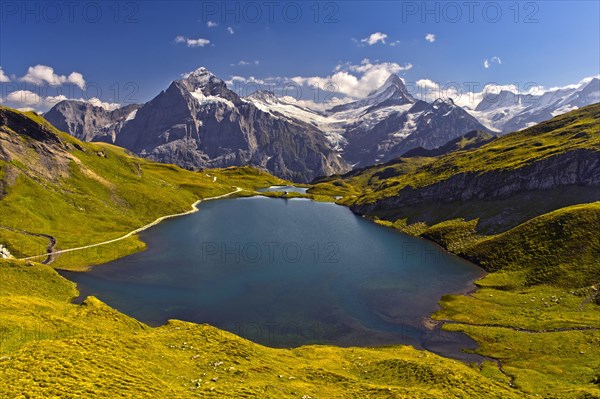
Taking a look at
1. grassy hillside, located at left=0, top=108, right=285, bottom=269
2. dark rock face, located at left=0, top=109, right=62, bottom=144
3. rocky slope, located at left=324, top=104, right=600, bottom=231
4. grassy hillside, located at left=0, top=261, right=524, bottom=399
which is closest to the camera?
grassy hillside, located at left=0, top=261, right=524, bottom=399

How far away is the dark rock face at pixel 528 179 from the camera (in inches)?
5659

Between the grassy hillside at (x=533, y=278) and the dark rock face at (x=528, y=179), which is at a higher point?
the dark rock face at (x=528, y=179)

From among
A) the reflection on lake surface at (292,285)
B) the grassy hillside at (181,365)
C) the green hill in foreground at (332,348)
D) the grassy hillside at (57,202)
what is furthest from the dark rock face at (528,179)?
the grassy hillside at (57,202)

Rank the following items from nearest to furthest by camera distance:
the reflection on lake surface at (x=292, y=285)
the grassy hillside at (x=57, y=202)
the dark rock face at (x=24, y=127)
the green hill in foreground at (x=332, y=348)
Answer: the green hill in foreground at (x=332, y=348), the reflection on lake surface at (x=292, y=285), the grassy hillside at (x=57, y=202), the dark rock face at (x=24, y=127)

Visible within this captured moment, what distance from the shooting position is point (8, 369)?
35.7m

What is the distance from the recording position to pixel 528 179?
158m

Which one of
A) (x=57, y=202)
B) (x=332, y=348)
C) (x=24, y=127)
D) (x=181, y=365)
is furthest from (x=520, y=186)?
(x=24, y=127)

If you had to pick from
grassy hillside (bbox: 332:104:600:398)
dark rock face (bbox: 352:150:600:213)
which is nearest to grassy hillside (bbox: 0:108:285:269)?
grassy hillside (bbox: 332:104:600:398)

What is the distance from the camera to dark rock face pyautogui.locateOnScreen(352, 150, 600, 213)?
143750 millimetres

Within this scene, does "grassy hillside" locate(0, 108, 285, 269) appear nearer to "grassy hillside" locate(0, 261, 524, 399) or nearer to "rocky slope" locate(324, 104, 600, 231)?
"grassy hillside" locate(0, 261, 524, 399)

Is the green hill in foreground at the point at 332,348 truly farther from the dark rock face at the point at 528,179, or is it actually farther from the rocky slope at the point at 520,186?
the dark rock face at the point at 528,179

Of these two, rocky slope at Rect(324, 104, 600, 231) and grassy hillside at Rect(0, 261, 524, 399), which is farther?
rocky slope at Rect(324, 104, 600, 231)

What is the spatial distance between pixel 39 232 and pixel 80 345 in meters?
109

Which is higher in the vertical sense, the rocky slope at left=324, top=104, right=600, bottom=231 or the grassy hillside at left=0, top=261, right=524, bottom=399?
the rocky slope at left=324, top=104, right=600, bottom=231
